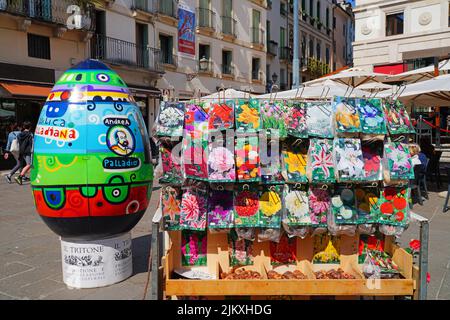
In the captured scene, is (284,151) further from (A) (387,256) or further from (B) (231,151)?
(A) (387,256)

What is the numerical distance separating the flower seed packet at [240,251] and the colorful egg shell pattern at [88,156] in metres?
1.02

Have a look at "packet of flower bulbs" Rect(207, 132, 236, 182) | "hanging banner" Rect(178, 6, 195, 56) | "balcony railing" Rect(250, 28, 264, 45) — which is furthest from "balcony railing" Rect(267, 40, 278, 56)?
"packet of flower bulbs" Rect(207, 132, 236, 182)

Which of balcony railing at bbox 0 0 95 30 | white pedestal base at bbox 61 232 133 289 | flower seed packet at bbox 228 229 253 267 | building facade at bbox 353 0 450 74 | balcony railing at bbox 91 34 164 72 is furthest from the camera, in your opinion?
building facade at bbox 353 0 450 74

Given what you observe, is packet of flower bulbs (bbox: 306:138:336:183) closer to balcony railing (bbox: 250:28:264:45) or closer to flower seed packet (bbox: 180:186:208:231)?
flower seed packet (bbox: 180:186:208:231)

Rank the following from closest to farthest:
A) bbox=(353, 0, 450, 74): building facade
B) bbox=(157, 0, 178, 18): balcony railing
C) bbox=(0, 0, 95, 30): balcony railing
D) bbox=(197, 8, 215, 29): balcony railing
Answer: bbox=(0, 0, 95, 30): balcony railing → bbox=(157, 0, 178, 18): balcony railing → bbox=(353, 0, 450, 74): building facade → bbox=(197, 8, 215, 29): balcony railing

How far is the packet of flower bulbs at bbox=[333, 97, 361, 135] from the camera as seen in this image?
2867mm

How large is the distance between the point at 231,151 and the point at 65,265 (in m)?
2.04

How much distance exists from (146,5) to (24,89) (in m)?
8.03

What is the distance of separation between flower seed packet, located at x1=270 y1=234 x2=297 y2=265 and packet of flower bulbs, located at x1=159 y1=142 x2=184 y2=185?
914 millimetres

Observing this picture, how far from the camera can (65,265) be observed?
375 centimetres

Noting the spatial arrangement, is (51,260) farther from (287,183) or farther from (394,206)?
(394,206)

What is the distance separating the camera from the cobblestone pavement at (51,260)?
364cm

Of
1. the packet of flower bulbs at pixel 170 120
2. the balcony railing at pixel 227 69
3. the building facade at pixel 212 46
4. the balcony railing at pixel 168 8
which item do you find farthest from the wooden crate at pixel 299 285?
the balcony railing at pixel 227 69

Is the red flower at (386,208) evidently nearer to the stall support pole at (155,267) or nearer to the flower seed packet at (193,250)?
the flower seed packet at (193,250)
